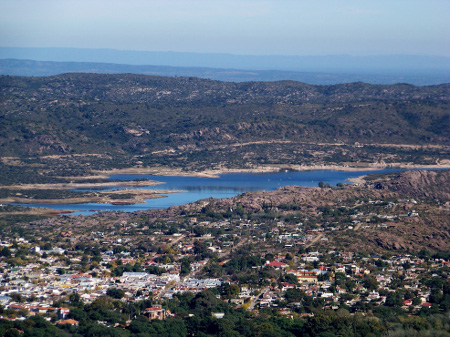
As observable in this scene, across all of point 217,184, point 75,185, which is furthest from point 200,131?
point 75,185

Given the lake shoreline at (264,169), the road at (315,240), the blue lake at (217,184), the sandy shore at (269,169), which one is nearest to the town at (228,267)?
the road at (315,240)

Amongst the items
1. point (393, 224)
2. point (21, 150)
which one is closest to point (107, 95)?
point (21, 150)

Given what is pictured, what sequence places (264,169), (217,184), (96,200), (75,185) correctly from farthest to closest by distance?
(264,169) < (217,184) < (75,185) < (96,200)

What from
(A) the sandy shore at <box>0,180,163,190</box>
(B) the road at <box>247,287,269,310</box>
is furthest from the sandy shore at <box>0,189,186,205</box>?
(B) the road at <box>247,287,269,310</box>

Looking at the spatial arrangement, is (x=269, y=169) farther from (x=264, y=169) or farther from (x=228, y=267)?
(x=228, y=267)

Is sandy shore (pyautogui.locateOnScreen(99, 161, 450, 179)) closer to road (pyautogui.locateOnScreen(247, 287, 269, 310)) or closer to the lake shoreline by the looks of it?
the lake shoreline

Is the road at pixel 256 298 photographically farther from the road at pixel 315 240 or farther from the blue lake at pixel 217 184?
the blue lake at pixel 217 184
